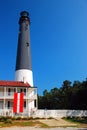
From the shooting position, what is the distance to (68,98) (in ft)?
201

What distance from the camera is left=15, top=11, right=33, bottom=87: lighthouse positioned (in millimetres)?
45312

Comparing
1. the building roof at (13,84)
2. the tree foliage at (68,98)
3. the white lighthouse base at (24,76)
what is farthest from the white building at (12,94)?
the tree foliage at (68,98)

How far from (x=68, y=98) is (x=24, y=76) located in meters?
19.8

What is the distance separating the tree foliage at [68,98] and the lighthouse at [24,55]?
1131cm

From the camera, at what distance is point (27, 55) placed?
46625 millimetres

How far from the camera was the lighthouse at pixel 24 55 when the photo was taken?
45312 mm

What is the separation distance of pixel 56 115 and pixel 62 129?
14858mm

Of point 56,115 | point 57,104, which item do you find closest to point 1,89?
point 56,115

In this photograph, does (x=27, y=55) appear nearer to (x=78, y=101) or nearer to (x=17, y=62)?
(x=17, y=62)

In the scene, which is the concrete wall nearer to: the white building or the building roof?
the white building

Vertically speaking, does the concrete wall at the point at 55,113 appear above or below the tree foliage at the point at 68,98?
below

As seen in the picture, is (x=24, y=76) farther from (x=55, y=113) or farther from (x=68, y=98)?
(x=68, y=98)

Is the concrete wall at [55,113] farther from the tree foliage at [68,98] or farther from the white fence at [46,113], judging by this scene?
the tree foliage at [68,98]

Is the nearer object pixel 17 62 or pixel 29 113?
pixel 29 113
